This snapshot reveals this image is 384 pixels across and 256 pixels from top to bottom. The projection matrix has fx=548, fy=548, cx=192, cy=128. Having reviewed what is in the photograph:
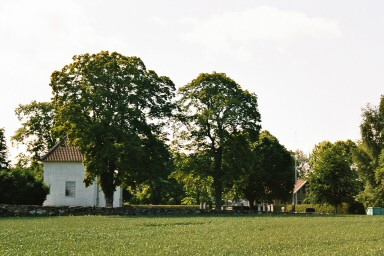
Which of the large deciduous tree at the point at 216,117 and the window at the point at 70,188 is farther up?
the large deciduous tree at the point at 216,117

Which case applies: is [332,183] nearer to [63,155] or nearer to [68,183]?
[68,183]

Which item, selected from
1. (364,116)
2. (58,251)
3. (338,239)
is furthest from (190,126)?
(58,251)

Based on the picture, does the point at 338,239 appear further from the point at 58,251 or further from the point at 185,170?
the point at 185,170

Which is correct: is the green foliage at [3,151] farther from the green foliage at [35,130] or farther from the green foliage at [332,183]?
the green foliage at [332,183]

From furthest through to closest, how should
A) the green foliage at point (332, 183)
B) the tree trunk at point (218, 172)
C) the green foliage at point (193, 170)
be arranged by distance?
the green foliage at point (332, 183) → the tree trunk at point (218, 172) → the green foliage at point (193, 170)

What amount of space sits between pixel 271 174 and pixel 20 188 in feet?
118

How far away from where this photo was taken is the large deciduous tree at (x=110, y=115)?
1911 inches

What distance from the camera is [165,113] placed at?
176 ft

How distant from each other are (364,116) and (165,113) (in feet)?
98.8

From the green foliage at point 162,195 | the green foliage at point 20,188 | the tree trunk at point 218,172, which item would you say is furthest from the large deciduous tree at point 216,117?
the green foliage at point 162,195

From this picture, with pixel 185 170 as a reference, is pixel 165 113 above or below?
above

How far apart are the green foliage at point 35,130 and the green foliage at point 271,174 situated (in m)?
27.9

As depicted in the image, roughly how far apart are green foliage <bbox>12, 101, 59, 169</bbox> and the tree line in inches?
5.5

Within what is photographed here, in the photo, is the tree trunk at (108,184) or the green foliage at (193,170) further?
the green foliage at (193,170)
